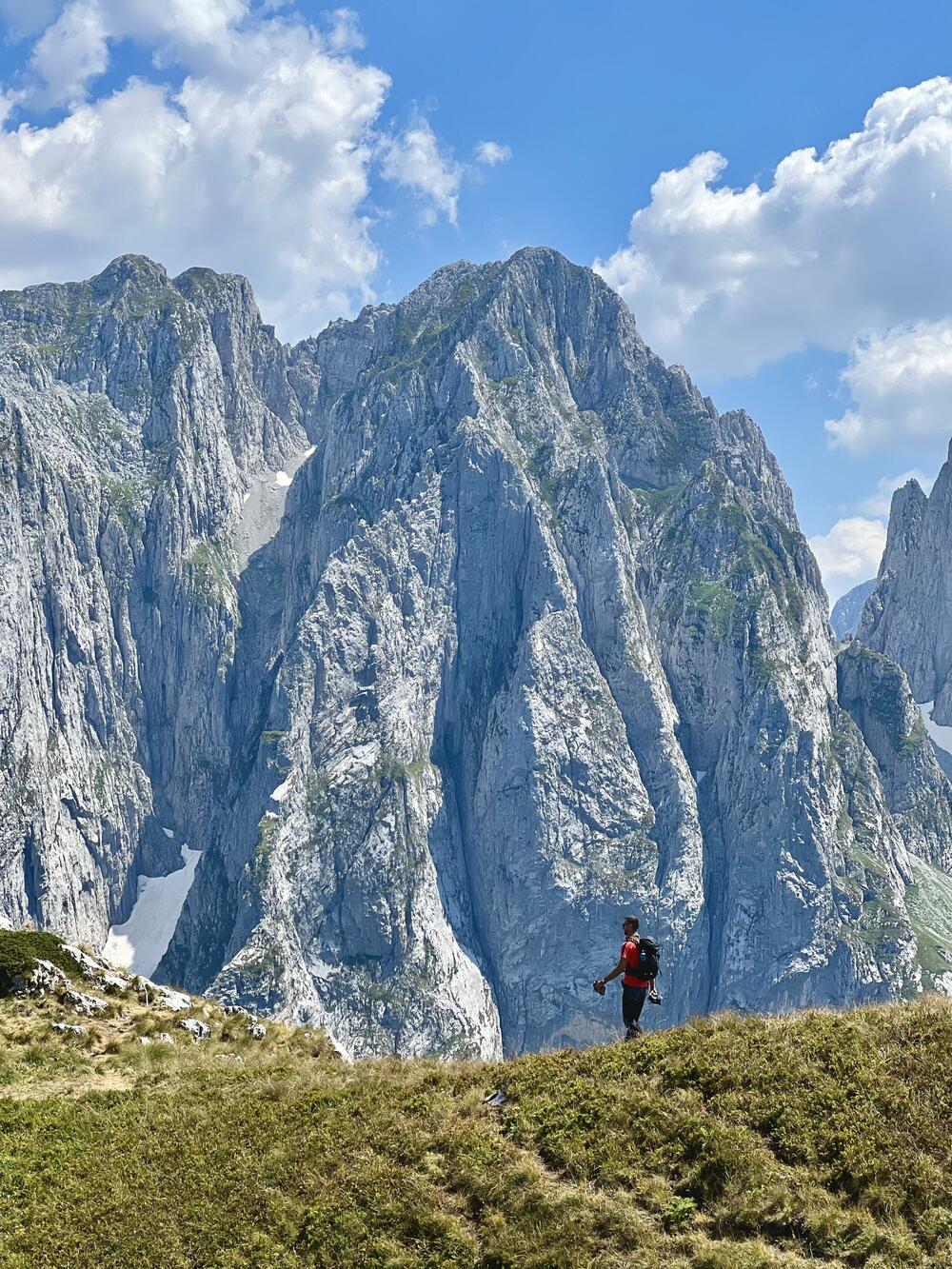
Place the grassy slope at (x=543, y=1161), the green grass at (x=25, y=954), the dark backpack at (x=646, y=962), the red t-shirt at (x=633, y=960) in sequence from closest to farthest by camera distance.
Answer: the grassy slope at (x=543, y=1161)
the dark backpack at (x=646, y=962)
the red t-shirt at (x=633, y=960)
the green grass at (x=25, y=954)

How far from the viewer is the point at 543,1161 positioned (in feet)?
64.6

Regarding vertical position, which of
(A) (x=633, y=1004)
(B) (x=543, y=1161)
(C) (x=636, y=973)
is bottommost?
(B) (x=543, y=1161)

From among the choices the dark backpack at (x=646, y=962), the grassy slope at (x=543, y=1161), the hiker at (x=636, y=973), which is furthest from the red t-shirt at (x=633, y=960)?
the grassy slope at (x=543, y=1161)

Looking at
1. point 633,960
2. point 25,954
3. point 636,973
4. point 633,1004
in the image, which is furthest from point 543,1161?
point 25,954

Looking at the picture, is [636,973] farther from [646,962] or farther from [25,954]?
[25,954]

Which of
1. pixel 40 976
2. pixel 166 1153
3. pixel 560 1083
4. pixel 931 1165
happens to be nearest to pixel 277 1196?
pixel 166 1153

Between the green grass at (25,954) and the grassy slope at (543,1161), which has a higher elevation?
the green grass at (25,954)

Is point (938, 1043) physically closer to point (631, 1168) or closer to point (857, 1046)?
point (857, 1046)

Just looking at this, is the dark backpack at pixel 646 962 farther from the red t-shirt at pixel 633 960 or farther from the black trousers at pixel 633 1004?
the black trousers at pixel 633 1004

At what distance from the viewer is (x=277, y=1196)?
1927 cm

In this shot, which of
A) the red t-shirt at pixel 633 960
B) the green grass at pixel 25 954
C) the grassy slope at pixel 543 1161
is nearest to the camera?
the grassy slope at pixel 543 1161

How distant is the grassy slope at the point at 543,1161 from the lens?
55.2 feet

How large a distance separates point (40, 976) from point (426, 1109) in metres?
19.8

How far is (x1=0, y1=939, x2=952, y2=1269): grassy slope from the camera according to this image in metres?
16.8
